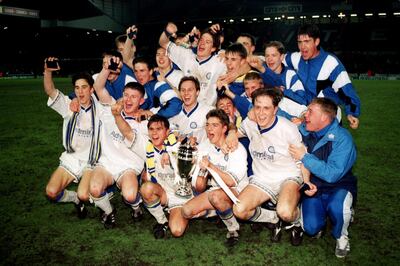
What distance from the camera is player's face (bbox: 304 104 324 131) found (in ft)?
10.9

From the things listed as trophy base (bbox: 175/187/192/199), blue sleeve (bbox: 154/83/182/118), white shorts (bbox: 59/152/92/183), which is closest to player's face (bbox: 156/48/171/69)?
blue sleeve (bbox: 154/83/182/118)

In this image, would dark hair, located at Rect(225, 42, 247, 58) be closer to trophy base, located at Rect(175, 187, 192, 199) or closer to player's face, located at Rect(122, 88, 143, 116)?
player's face, located at Rect(122, 88, 143, 116)

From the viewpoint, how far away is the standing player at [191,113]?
4086mm

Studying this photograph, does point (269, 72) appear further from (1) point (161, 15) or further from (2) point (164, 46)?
(1) point (161, 15)

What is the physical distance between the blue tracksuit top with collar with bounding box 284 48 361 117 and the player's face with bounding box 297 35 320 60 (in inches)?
2.6

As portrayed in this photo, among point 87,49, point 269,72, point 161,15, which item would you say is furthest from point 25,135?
point 161,15

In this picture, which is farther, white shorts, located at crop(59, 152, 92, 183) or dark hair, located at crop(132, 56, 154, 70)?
dark hair, located at crop(132, 56, 154, 70)

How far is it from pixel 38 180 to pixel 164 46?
9.06 feet

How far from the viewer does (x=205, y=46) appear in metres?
4.78

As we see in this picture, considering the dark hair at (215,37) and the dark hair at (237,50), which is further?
the dark hair at (215,37)

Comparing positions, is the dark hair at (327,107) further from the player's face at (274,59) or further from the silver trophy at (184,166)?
the silver trophy at (184,166)

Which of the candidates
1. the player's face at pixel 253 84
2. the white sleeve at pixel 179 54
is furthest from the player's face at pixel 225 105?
the white sleeve at pixel 179 54

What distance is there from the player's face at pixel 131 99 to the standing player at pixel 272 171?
1375 mm

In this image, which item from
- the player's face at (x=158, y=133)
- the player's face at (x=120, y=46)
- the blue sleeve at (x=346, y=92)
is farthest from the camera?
the player's face at (x=120, y=46)
